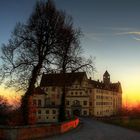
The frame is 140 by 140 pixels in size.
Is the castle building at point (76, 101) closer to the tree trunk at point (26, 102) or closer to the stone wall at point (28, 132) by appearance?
the tree trunk at point (26, 102)

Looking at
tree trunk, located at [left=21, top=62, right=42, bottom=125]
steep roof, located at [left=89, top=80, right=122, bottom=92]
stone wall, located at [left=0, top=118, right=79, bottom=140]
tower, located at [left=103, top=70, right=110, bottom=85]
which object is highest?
tower, located at [left=103, top=70, right=110, bottom=85]

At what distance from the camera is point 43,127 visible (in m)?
26.1

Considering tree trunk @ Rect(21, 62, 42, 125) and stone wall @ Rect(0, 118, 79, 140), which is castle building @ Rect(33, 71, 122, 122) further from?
stone wall @ Rect(0, 118, 79, 140)

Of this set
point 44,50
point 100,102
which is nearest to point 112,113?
point 100,102

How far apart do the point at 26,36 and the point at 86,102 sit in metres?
76.5

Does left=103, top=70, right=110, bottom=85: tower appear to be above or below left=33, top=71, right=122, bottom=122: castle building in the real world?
above

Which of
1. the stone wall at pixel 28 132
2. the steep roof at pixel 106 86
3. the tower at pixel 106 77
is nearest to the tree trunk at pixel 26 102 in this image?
the stone wall at pixel 28 132

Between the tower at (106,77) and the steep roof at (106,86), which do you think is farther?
the tower at (106,77)

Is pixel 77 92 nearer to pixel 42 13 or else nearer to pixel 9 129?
pixel 42 13

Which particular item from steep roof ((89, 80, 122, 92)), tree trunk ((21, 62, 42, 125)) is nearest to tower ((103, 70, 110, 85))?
steep roof ((89, 80, 122, 92))

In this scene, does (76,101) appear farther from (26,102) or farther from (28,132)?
(28,132)

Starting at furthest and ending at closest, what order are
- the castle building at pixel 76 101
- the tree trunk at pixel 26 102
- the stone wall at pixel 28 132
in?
the castle building at pixel 76 101 < the tree trunk at pixel 26 102 < the stone wall at pixel 28 132

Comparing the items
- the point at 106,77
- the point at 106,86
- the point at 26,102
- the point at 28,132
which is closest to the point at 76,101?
the point at 106,86

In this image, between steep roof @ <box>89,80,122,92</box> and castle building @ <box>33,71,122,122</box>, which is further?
steep roof @ <box>89,80,122,92</box>
